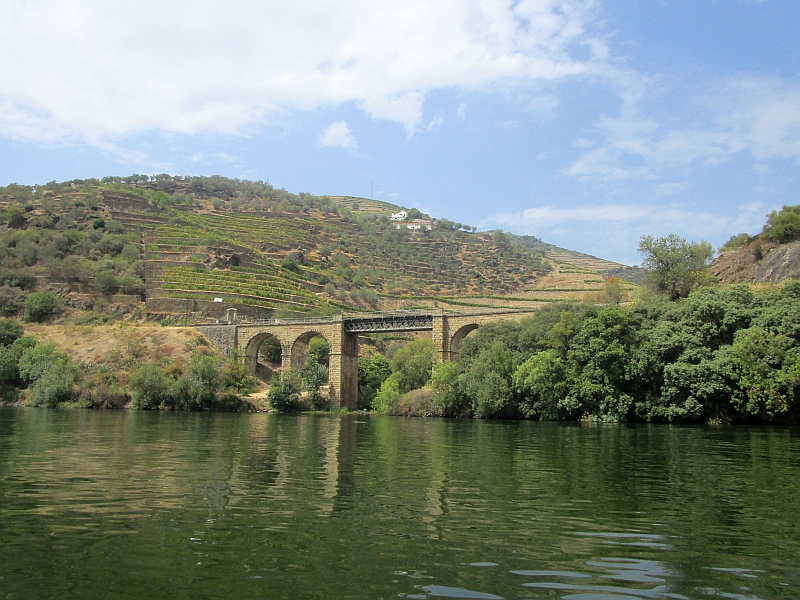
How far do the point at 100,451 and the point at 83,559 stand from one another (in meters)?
12.4

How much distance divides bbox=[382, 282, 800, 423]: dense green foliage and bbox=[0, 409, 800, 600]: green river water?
54.6ft

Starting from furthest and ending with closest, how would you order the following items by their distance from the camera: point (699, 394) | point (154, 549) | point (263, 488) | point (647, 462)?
point (699, 394) < point (647, 462) < point (263, 488) < point (154, 549)

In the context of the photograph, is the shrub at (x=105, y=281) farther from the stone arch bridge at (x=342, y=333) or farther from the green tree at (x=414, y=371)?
the green tree at (x=414, y=371)

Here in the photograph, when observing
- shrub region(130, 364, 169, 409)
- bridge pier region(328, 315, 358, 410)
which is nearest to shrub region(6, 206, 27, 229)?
shrub region(130, 364, 169, 409)

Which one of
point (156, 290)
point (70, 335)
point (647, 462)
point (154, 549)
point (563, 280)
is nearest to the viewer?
point (154, 549)

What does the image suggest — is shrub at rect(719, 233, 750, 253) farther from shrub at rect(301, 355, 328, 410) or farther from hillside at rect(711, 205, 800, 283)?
shrub at rect(301, 355, 328, 410)

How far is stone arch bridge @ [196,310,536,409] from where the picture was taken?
5688cm

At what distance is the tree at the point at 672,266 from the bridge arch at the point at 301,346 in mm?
29146

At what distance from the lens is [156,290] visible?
7300 centimetres

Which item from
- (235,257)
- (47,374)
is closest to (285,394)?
(47,374)

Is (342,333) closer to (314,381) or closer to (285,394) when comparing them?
(314,381)

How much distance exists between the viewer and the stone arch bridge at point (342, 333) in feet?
187

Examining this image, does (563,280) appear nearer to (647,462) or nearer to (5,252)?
(5,252)

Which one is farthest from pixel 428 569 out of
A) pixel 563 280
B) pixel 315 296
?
pixel 563 280
